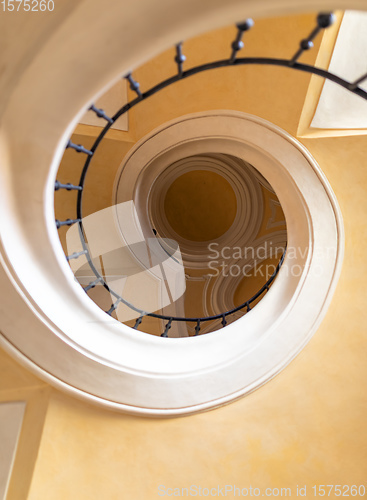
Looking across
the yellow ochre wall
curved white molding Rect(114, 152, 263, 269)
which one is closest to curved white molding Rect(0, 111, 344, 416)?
the yellow ochre wall

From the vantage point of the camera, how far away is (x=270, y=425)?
371 cm

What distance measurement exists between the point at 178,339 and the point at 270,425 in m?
1.17

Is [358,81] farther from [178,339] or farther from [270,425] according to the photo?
[270,425]

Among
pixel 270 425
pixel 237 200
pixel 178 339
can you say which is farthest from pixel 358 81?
pixel 237 200

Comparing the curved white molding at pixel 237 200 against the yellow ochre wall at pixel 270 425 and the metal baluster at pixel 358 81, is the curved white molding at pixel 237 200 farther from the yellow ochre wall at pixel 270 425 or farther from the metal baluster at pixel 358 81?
the metal baluster at pixel 358 81

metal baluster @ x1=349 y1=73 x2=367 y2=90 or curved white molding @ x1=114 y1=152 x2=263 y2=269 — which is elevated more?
curved white molding @ x1=114 y1=152 x2=263 y2=269

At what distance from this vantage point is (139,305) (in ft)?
23.2

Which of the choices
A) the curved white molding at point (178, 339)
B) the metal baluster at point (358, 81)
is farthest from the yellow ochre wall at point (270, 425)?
the metal baluster at point (358, 81)

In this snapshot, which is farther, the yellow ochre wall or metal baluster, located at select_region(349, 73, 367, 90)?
the yellow ochre wall

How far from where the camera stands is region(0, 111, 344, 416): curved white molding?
9.95 ft

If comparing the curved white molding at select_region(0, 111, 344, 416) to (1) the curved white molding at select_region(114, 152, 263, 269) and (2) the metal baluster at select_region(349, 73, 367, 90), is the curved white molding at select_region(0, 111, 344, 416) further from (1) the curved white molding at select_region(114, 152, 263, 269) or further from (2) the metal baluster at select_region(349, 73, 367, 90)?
(1) the curved white molding at select_region(114, 152, 263, 269)

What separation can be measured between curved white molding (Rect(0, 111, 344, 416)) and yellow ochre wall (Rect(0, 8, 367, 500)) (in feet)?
0.48

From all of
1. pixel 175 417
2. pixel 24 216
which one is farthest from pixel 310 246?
pixel 24 216

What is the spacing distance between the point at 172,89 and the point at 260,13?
2.83 metres
